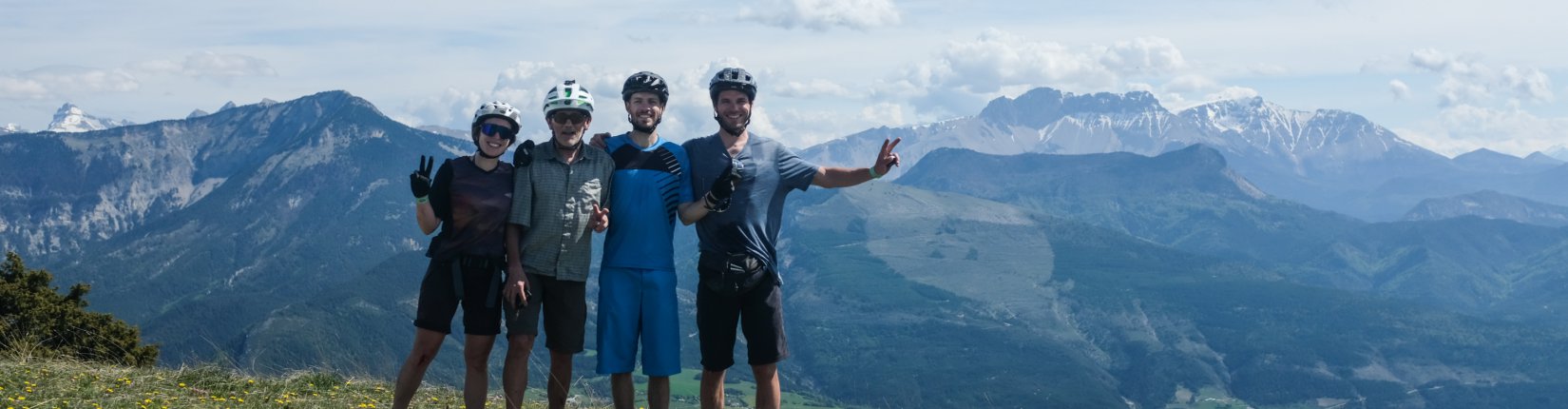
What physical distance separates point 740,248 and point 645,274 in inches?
35.0

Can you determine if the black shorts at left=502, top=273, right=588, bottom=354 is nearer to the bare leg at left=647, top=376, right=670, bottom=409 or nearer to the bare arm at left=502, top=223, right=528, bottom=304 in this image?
the bare arm at left=502, top=223, right=528, bottom=304

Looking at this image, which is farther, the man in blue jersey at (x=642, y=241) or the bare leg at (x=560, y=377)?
the bare leg at (x=560, y=377)

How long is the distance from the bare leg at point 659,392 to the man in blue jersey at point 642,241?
0.29ft

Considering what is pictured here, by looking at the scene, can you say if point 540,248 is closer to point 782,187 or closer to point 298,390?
point 782,187

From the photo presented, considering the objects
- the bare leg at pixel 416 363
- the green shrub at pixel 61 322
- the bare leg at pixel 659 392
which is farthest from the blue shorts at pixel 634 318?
the green shrub at pixel 61 322

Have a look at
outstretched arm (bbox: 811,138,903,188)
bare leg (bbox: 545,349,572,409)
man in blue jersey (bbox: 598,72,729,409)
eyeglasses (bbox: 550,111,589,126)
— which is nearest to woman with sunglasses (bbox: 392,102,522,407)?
eyeglasses (bbox: 550,111,589,126)

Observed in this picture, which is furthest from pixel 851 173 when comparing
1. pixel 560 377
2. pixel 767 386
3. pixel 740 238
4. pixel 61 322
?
pixel 61 322

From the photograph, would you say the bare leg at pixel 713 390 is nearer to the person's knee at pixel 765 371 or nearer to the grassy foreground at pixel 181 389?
the person's knee at pixel 765 371

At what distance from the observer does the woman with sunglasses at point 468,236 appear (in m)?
10.0

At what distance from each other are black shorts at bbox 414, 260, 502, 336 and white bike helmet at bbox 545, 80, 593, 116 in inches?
58.9

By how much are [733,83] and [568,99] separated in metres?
1.42

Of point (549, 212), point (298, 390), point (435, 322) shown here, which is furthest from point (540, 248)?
point (298, 390)

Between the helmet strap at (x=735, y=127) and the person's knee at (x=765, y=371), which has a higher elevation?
the helmet strap at (x=735, y=127)

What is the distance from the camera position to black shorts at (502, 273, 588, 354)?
10.2 metres
